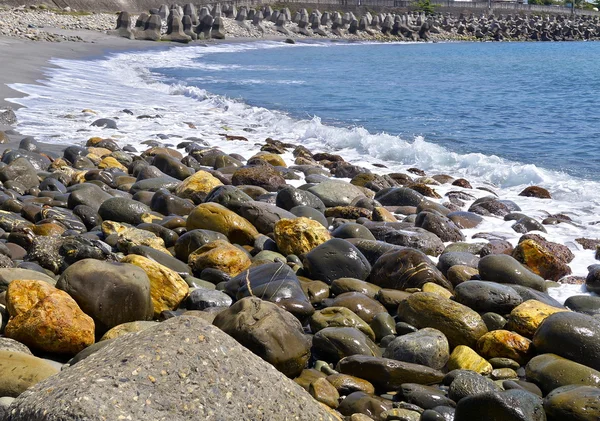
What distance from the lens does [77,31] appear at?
43188 mm

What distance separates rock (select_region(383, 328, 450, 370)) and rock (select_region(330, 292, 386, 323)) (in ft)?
1.88

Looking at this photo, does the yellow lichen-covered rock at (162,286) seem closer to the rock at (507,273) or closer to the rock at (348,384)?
the rock at (348,384)

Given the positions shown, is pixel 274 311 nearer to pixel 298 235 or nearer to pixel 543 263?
pixel 298 235

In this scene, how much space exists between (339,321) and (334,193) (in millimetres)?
4199

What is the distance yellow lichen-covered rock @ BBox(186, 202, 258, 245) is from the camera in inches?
Result: 277

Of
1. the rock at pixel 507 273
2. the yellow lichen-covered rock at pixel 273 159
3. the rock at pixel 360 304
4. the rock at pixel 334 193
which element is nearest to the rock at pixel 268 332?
the rock at pixel 360 304

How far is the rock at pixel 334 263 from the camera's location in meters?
6.11

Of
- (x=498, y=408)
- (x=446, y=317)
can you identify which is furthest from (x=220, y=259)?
(x=498, y=408)

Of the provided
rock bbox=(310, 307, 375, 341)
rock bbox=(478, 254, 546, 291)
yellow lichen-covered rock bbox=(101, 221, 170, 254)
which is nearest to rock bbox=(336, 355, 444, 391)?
rock bbox=(310, 307, 375, 341)

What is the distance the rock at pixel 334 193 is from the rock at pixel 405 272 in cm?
272

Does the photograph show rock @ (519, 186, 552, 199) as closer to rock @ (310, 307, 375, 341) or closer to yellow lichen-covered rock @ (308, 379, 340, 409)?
rock @ (310, 307, 375, 341)

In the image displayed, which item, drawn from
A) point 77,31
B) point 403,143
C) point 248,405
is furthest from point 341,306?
point 77,31

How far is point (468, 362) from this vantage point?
4.73 metres

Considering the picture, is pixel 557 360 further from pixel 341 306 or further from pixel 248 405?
pixel 248 405
